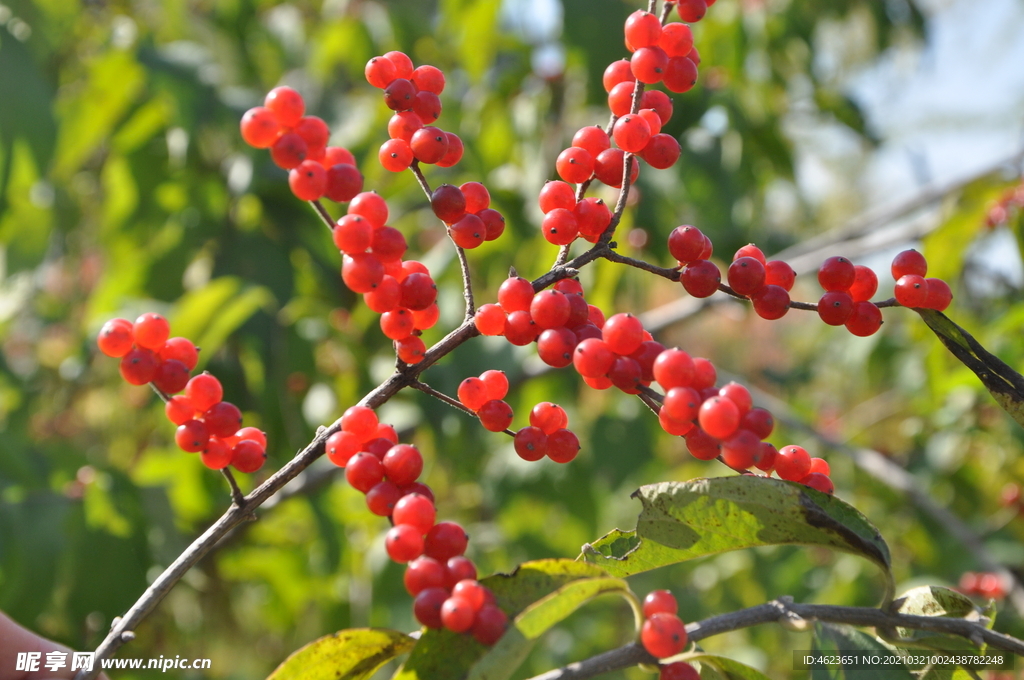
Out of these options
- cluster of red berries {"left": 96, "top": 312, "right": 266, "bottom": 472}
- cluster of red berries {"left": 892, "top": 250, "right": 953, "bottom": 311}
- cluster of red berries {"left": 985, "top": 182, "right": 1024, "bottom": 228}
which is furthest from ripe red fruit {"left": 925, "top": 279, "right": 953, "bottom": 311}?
cluster of red berries {"left": 985, "top": 182, "right": 1024, "bottom": 228}

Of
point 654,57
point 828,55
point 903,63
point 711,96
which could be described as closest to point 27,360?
point 711,96

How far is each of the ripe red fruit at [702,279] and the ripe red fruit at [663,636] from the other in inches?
7.0

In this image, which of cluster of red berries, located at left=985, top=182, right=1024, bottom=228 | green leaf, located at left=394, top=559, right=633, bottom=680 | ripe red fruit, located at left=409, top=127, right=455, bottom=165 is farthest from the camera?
cluster of red berries, located at left=985, top=182, right=1024, bottom=228

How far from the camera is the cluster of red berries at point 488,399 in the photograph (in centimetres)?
47

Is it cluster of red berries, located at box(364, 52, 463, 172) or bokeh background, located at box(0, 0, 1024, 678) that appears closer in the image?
cluster of red berries, located at box(364, 52, 463, 172)

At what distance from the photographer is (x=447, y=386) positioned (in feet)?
3.66

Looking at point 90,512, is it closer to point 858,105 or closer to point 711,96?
point 711,96

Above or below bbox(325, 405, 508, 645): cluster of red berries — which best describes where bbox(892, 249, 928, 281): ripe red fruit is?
above

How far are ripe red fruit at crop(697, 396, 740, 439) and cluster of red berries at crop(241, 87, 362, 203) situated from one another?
9.1 inches

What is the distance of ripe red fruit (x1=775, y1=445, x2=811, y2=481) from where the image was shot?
0.45 metres

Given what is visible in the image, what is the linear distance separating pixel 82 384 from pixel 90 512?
71 centimetres

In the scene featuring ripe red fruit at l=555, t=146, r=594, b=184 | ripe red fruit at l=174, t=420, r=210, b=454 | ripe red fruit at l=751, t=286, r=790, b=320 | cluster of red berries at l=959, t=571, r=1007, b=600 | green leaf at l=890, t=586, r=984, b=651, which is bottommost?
cluster of red berries at l=959, t=571, r=1007, b=600

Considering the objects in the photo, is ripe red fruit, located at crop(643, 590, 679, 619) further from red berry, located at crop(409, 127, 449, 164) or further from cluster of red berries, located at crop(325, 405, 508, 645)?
red berry, located at crop(409, 127, 449, 164)

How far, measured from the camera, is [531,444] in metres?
0.46
